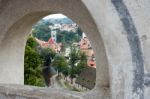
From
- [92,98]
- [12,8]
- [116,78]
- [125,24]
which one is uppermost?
[12,8]

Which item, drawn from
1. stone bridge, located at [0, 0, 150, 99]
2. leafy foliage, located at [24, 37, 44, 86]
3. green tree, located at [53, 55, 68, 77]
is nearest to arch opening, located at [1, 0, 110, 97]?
stone bridge, located at [0, 0, 150, 99]

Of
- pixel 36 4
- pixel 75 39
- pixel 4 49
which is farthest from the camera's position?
pixel 75 39

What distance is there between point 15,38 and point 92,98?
159 centimetres

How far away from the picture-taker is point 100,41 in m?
3.63

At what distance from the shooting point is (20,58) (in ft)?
16.2

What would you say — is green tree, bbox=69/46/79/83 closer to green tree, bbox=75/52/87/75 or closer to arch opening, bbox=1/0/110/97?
green tree, bbox=75/52/87/75

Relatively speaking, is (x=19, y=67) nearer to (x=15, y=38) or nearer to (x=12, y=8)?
(x=15, y=38)

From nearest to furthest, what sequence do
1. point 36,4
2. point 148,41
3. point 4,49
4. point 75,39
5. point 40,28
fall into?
point 148,41
point 36,4
point 4,49
point 75,39
point 40,28

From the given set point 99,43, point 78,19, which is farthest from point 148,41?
point 78,19

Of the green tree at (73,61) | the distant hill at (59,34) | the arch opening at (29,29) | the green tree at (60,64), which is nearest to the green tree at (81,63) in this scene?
the green tree at (73,61)

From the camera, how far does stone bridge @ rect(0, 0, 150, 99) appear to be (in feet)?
9.18

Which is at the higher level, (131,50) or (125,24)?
(125,24)

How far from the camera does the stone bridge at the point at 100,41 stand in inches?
110

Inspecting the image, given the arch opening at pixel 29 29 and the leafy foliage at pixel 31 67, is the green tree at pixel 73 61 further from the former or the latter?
the arch opening at pixel 29 29
